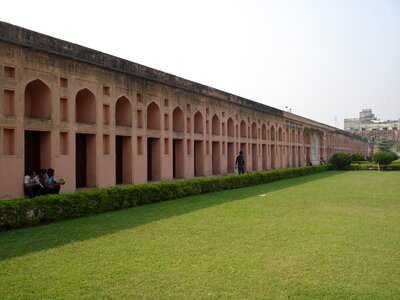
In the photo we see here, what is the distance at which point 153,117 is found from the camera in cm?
1330

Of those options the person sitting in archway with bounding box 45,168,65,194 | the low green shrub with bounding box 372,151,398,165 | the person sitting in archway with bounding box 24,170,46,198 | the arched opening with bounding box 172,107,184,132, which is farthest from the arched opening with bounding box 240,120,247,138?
the low green shrub with bounding box 372,151,398,165

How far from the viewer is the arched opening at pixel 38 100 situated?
9344mm

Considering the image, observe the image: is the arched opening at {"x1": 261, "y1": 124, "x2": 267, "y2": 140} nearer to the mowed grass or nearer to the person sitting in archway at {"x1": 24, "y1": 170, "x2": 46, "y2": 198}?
the mowed grass

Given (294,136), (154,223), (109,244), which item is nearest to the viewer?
(109,244)

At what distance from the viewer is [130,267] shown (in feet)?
14.5

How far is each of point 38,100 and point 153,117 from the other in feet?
14.4

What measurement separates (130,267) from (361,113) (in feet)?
388

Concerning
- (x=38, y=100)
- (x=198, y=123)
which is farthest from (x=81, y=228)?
(x=198, y=123)

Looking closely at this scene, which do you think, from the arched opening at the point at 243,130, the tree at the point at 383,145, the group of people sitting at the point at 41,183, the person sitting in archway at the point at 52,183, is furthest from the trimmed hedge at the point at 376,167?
the tree at the point at 383,145

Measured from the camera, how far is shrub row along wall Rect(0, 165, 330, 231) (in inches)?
268

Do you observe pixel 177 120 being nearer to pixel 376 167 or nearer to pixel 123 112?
pixel 123 112

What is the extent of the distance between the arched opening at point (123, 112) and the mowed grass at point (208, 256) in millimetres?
4252

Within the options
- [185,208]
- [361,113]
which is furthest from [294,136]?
[361,113]

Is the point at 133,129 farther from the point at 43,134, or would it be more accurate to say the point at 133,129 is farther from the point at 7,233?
the point at 7,233
